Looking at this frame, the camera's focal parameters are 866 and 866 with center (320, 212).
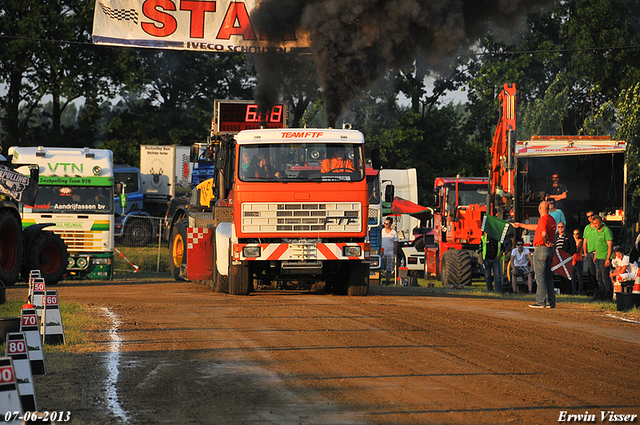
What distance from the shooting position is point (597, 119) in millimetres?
39594

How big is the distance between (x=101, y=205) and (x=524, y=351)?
16.2 metres

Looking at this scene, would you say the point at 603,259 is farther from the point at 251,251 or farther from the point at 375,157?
the point at 251,251

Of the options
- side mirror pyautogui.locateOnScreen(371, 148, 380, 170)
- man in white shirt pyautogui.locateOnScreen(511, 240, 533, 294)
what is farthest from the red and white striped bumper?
man in white shirt pyautogui.locateOnScreen(511, 240, 533, 294)

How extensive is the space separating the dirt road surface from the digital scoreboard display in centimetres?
573

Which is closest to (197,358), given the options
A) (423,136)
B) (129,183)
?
(129,183)

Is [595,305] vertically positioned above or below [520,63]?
below

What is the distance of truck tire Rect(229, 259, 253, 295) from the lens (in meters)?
16.4

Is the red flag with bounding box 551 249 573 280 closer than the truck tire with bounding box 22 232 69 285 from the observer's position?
Yes

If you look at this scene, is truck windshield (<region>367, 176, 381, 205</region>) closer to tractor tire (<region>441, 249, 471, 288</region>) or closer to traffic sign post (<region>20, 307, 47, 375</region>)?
tractor tire (<region>441, 249, 471, 288</region>)

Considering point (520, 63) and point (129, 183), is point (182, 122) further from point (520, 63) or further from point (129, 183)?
point (520, 63)

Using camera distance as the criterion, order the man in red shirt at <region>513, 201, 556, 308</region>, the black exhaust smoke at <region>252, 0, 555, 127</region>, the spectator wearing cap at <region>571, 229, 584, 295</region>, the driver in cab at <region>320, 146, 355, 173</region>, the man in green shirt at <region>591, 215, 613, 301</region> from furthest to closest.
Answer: the black exhaust smoke at <region>252, 0, 555, 127</region> < the spectator wearing cap at <region>571, 229, 584, 295</region> < the man in green shirt at <region>591, 215, 613, 301</region> < the driver in cab at <region>320, 146, 355, 173</region> < the man in red shirt at <region>513, 201, 556, 308</region>

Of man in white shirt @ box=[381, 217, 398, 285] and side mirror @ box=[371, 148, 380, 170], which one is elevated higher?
side mirror @ box=[371, 148, 380, 170]

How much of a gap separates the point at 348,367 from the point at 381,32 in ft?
47.5

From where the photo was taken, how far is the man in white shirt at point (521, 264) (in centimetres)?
1975
